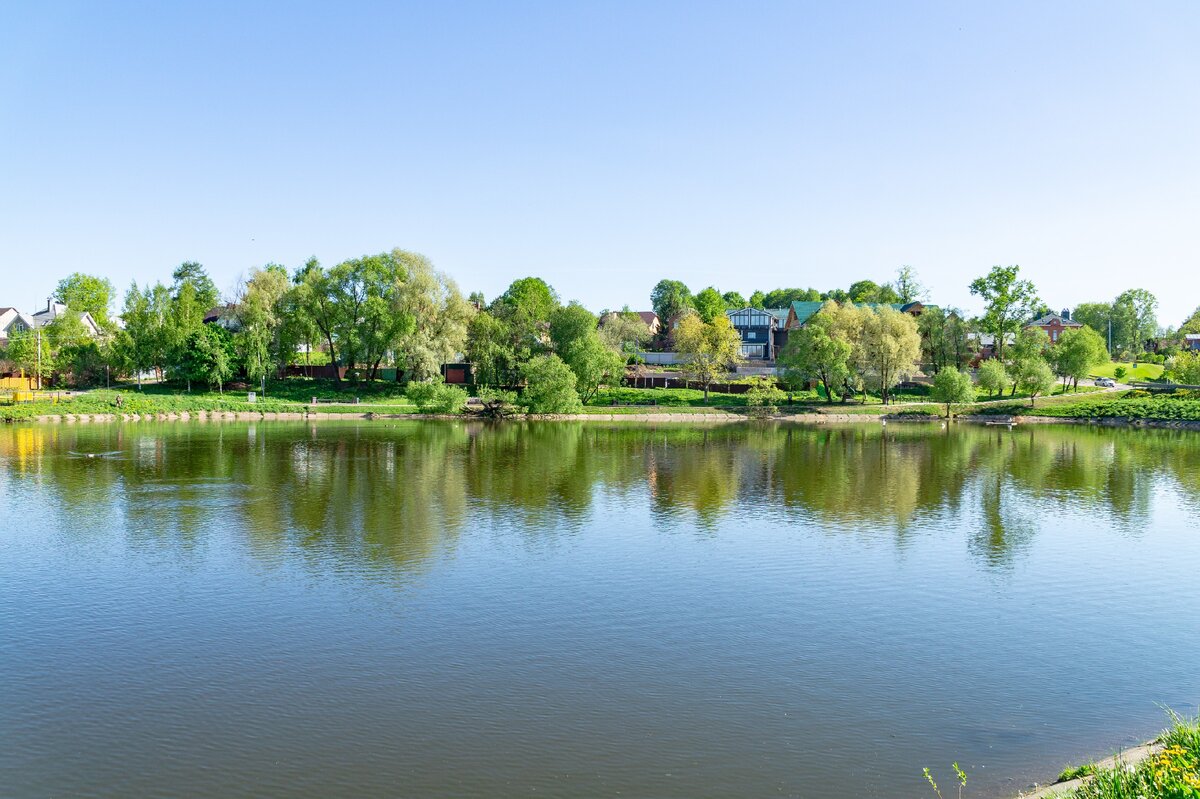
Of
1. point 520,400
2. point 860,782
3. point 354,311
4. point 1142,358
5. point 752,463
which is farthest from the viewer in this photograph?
point 1142,358

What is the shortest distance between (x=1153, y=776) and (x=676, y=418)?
7032 cm

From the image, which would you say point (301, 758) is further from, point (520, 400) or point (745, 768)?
point (520, 400)

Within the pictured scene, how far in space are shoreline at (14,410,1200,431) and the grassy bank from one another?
219 ft

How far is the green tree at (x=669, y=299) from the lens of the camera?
474 ft

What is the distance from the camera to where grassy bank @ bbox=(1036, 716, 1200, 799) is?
880cm

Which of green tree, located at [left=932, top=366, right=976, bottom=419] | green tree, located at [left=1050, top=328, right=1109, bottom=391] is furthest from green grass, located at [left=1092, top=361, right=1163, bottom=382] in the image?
green tree, located at [left=932, top=366, right=976, bottom=419]

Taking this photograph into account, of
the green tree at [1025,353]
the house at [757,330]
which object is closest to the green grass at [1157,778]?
the green tree at [1025,353]

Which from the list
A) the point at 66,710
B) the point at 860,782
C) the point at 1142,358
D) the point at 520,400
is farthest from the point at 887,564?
the point at 1142,358

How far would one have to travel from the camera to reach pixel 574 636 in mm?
17328

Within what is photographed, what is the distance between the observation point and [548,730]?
1310cm

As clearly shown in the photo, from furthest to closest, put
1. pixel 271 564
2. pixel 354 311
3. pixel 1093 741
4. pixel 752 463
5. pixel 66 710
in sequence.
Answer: pixel 354 311
pixel 752 463
pixel 271 564
pixel 66 710
pixel 1093 741

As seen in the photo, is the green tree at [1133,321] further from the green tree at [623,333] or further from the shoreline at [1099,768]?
the shoreline at [1099,768]

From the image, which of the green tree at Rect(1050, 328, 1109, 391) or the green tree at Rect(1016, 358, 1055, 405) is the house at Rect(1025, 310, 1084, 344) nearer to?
the green tree at Rect(1050, 328, 1109, 391)

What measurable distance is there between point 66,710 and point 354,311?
7474cm
